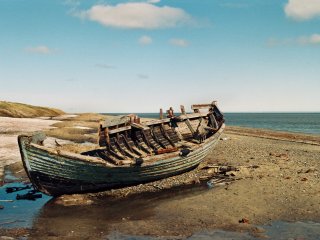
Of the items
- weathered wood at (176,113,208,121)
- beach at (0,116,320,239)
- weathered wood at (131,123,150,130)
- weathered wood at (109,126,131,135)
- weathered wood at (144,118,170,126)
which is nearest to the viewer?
beach at (0,116,320,239)

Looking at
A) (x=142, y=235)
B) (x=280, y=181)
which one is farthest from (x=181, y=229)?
(x=280, y=181)

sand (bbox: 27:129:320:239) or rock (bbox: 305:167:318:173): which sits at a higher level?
rock (bbox: 305:167:318:173)

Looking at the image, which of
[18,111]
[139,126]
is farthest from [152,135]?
[18,111]

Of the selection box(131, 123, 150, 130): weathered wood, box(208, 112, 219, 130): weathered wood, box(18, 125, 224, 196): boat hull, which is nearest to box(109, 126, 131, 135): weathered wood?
box(131, 123, 150, 130): weathered wood

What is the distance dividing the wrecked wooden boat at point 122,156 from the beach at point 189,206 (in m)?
0.65

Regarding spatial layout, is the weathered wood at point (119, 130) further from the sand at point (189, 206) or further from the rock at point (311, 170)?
the rock at point (311, 170)

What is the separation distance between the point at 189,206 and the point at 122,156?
468cm

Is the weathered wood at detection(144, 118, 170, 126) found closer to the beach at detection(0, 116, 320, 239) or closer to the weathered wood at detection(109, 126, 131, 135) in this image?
the weathered wood at detection(109, 126, 131, 135)

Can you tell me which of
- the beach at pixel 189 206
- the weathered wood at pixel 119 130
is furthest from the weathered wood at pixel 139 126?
the beach at pixel 189 206

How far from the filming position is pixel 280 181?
17250mm

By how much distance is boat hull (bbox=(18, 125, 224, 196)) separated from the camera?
519 inches

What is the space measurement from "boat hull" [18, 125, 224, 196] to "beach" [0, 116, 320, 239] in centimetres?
→ 44

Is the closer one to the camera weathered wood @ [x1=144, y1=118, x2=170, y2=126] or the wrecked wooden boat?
the wrecked wooden boat

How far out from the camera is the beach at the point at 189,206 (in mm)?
11328
